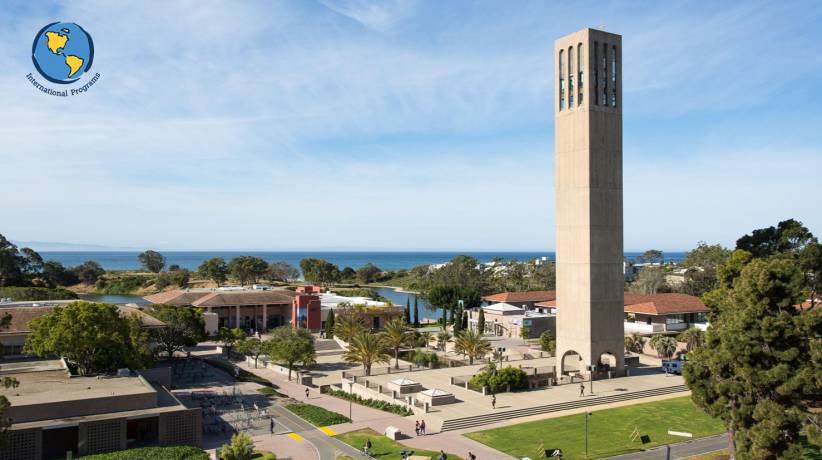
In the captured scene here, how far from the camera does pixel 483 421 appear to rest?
39.6 m

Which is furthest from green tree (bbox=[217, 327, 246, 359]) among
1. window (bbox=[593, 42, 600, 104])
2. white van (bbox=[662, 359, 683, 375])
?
window (bbox=[593, 42, 600, 104])

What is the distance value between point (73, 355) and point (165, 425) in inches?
437

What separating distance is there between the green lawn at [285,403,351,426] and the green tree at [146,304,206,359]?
17641mm

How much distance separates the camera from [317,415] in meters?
40.6

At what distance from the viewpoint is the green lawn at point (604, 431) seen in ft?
112

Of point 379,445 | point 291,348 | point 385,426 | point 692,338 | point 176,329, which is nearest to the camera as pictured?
point 379,445

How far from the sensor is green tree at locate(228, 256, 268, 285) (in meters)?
153

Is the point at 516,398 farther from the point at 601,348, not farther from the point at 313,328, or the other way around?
the point at 313,328

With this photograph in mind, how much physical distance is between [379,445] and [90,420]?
49.3ft

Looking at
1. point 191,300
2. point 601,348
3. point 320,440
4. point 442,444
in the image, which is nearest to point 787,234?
point 601,348

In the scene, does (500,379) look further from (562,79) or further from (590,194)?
(562,79)

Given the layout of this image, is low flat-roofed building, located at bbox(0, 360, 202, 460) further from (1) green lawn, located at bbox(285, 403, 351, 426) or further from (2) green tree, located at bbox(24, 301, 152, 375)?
(1) green lawn, located at bbox(285, 403, 351, 426)

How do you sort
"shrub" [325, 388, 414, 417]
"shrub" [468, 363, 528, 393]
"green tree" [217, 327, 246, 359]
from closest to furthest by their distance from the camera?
"shrub" [325, 388, 414, 417] → "shrub" [468, 363, 528, 393] → "green tree" [217, 327, 246, 359]

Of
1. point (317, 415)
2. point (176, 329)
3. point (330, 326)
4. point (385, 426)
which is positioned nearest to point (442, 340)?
point (330, 326)
